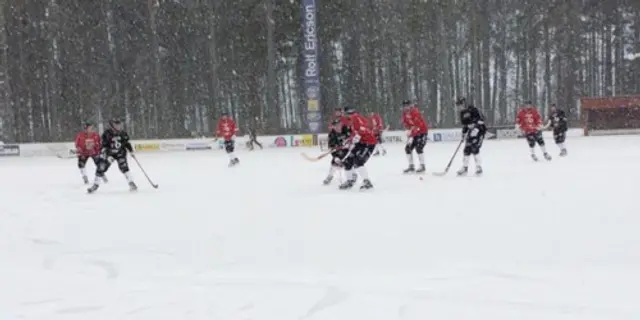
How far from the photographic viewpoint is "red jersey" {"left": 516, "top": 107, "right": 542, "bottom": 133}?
1625 cm

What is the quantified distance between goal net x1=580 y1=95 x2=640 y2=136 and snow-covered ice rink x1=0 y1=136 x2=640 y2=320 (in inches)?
714

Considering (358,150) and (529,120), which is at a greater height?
(529,120)

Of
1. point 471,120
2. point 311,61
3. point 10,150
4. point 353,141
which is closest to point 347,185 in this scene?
point 353,141

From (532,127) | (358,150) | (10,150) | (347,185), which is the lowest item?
(347,185)

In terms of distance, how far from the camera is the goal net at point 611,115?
29016mm

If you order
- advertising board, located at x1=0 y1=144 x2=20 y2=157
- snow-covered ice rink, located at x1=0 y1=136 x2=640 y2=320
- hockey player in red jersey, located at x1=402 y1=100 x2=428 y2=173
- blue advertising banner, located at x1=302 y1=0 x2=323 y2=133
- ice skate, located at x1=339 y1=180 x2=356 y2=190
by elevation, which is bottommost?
snow-covered ice rink, located at x1=0 y1=136 x2=640 y2=320

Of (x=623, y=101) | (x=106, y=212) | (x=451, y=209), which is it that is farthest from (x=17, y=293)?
(x=623, y=101)

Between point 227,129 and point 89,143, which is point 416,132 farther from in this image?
point 89,143

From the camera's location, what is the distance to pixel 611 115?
97.2 feet

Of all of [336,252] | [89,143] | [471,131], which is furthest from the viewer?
[89,143]

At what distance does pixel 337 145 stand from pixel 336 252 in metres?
6.57

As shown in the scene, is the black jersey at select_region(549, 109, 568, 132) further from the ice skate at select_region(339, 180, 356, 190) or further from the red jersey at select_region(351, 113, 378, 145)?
the ice skate at select_region(339, 180, 356, 190)

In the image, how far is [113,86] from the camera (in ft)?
140

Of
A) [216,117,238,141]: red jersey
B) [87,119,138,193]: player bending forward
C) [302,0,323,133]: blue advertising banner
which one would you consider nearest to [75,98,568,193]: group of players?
[87,119,138,193]: player bending forward
